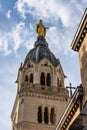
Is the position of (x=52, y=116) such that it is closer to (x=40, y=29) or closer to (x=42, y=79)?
(x=42, y=79)

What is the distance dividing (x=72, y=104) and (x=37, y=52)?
30.4 meters

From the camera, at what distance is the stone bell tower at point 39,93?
38.8m

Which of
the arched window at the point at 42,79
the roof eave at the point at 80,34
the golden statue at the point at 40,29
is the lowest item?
the roof eave at the point at 80,34

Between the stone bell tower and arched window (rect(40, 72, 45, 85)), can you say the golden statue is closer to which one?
the stone bell tower

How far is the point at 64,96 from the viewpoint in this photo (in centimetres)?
4238

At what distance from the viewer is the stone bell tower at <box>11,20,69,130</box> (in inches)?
1526

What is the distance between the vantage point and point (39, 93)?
137 feet

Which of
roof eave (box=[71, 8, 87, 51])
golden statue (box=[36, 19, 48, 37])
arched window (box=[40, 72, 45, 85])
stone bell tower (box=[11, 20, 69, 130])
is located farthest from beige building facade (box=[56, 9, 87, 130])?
golden statue (box=[36, 19, 48, 37])

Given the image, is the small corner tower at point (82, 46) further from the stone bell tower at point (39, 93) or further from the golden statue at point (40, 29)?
the golden statue at point (40, 29)

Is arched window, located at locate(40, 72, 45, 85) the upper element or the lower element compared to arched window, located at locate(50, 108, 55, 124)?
upper

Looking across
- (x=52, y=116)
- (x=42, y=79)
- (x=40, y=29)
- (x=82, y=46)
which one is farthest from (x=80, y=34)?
(x=40, y=29)

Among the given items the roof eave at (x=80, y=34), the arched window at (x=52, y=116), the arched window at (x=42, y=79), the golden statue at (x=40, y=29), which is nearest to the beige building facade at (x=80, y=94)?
the roof eave at (x=80, y=34)

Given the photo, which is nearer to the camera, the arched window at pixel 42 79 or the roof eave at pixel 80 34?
the roof eave at pixel 80 34

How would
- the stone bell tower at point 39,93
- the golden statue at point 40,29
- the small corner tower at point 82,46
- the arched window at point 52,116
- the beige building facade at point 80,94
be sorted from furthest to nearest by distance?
1. the golden statue at point 40,29
2. the arched window at point 52,116
3. the stone bell tower at point 39,93
4. the small corner tower at point 82,46
5. the beige building facade at point 80,94
